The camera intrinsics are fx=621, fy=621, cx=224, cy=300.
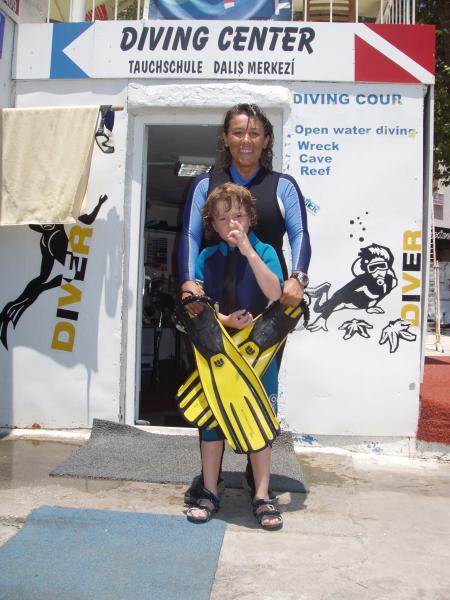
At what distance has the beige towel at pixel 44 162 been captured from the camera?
4.55 m

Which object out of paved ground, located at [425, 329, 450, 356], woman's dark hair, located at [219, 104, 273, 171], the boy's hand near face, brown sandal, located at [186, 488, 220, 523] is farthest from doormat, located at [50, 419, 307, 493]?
paved ground, located at [425, 329, 450, 356]

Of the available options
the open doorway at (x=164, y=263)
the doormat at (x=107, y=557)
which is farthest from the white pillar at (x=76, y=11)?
the doormat at (x=107, y=557)

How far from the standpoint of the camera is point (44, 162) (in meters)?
4.62

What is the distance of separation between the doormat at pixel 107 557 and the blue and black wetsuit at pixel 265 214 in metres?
1.22

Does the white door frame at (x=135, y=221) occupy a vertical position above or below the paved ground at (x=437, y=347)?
above

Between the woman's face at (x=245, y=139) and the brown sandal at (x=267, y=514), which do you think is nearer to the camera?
the brown sandal at (x=267, y=514)

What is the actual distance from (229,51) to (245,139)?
1.82m

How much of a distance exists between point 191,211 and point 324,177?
1.75 m

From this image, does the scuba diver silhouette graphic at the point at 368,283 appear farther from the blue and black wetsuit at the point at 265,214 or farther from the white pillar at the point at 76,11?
the white pillar at the point at 76,11

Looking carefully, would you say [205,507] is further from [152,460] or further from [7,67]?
[7,67]

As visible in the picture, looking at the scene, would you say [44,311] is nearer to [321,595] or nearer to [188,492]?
[188,492]

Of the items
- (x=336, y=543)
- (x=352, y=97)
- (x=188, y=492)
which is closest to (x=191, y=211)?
(x=188, y=492)

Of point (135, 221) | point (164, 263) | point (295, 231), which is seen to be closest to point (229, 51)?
point (135, 221)

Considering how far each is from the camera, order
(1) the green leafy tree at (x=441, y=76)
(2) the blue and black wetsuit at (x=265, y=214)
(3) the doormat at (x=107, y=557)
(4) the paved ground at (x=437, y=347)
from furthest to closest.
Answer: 1. (4) the paved ground at (x=437, y=347)
2. (1) the green leafy tree at (x=441, y=76)
3. (2) the blue and black wetsuit at (x=265, y=214)
4. (3) the doormat at (x=107, y=557)
